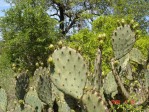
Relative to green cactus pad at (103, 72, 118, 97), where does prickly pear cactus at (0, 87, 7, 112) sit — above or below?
below

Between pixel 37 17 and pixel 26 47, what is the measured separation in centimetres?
202

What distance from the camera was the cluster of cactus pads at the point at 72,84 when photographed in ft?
14.1

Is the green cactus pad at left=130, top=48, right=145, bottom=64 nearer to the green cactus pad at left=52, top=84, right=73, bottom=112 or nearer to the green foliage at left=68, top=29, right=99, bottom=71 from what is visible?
the green cactus pad at left=52, top=84, right=73, bottom=112

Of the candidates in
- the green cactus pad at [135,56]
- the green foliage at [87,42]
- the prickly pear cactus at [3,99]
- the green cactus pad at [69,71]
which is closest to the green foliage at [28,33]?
the green foliage at [87,42]

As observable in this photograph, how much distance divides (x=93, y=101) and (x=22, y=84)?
1890 mm

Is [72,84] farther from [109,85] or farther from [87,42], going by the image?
[87,42]

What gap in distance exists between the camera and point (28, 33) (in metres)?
27.5

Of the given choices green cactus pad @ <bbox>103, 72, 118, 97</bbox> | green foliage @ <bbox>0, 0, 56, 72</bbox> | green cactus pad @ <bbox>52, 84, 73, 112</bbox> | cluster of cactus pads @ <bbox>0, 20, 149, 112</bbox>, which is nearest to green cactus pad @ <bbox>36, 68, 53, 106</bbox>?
cluster of cactus pads @ <bbox>0, 20, 149, 112</bbox>

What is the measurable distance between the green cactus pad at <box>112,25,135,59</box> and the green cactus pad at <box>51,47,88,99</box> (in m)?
1.48

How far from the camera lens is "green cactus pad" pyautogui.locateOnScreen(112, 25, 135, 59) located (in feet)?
19.0

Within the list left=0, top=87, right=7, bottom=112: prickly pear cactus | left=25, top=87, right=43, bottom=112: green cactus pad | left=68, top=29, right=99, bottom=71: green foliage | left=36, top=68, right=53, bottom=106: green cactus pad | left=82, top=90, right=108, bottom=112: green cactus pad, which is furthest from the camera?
left=68, top=29, right=99, bottom=71: green foliage

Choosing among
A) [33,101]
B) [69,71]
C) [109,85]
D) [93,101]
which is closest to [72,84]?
[69,71]

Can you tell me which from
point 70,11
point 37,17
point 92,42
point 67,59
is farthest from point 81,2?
point 67,59

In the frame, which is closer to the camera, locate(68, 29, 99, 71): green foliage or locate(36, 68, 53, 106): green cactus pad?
locate(36, 68, 53, 106): green cactus pad
